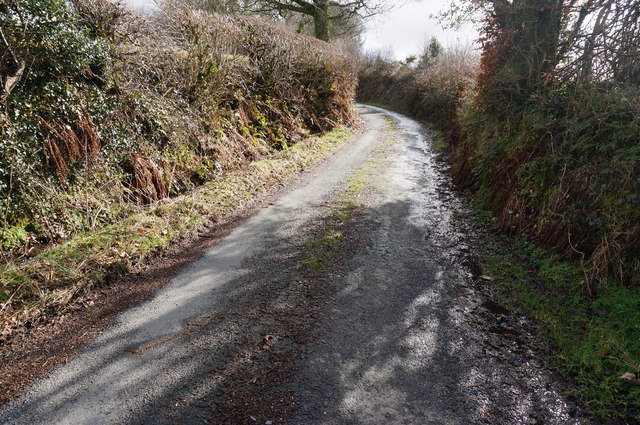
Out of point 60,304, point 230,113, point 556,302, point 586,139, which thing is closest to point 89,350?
point 60,304

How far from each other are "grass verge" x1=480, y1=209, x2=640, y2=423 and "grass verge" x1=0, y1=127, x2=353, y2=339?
16.5ft

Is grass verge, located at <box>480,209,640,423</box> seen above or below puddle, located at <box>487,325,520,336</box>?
above

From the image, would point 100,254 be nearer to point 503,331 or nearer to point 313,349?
point 313,349

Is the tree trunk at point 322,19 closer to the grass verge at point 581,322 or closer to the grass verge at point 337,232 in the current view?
the grass verge at point 337,232

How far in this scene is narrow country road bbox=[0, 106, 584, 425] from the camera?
290cm

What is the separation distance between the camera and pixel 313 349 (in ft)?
11.7

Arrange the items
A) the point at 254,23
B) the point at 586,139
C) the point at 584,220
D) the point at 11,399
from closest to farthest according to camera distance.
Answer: the point at 11,399 < the point at 584,220 < the point at 586,139 < the point at 254,23

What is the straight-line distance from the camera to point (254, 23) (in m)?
12.3

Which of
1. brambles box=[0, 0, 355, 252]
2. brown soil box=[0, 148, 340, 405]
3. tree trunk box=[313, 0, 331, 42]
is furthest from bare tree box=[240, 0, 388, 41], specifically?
brown soil box=[0, 148, 340, 405]

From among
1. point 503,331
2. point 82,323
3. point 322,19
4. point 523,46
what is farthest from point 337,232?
point 322,19

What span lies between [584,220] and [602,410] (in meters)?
2.81

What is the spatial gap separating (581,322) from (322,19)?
21652 mm

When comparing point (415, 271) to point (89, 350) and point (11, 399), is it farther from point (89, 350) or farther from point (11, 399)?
point (11, 399)

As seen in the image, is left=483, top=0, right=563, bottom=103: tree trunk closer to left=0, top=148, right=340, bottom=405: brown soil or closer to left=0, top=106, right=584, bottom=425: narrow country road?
left=0, top=106, right=584, bottom=425: narrow country road
